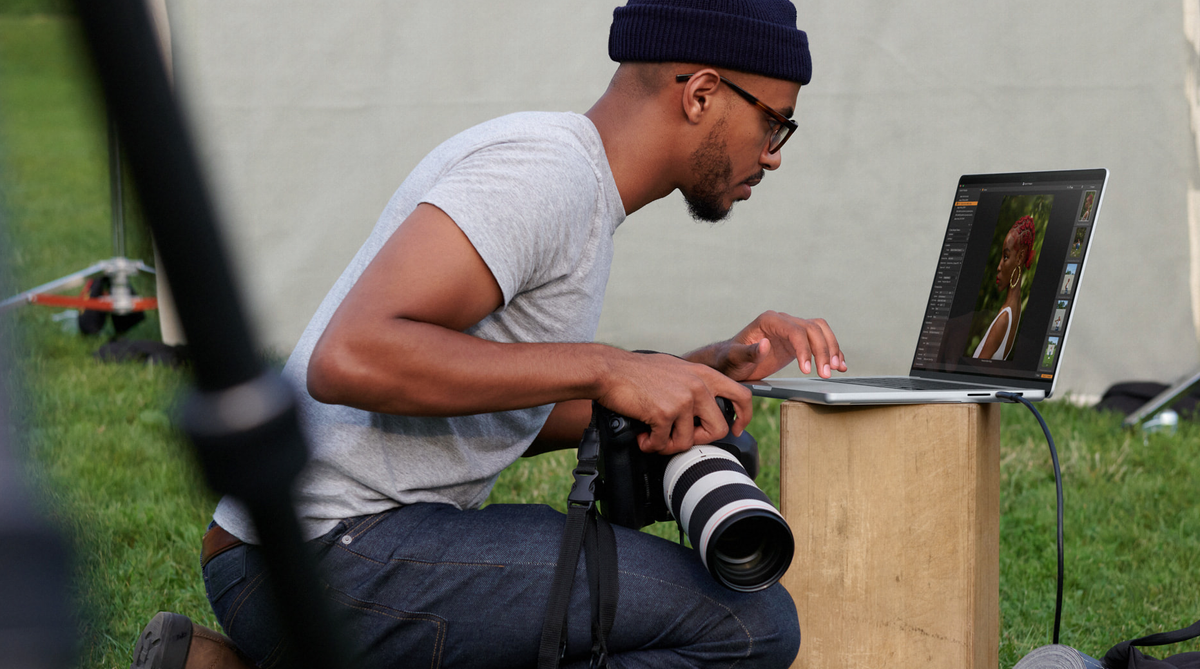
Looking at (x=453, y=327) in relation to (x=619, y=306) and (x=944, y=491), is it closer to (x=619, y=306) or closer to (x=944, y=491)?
(x=944, y=491)

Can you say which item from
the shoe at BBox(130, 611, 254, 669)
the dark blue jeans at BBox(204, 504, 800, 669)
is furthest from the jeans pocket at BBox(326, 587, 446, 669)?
the shoe at BBox(130, 611, 254, 669)

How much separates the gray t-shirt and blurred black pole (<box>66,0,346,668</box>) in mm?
923

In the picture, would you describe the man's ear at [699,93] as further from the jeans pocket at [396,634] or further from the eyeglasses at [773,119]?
the jeans pocket at [396,634]

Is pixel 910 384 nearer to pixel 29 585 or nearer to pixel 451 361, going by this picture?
pixel 451 361

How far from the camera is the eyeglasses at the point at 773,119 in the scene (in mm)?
1604

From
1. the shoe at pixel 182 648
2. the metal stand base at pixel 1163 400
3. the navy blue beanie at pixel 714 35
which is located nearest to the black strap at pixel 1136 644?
the navy blue beanie at pixel 714 35

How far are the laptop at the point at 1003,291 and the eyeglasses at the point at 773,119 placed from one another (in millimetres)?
413

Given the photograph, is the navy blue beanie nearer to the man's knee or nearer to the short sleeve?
the short sleeve

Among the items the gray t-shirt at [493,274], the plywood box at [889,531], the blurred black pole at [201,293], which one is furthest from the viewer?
the plywood box at [889,531]

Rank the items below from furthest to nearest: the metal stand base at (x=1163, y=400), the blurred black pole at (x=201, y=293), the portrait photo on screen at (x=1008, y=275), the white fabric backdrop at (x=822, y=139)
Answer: the white fabric backdrop at (x=822, y=139), the metal stand base at (x=1163, y=400), the portrait photo on screen at (x=1008, y=275), the blurred black pole at (x=201, y=293)

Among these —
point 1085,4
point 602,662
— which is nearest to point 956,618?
point 602,662

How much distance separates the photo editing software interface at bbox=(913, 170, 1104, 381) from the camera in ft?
5.84

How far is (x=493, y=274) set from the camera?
1.29 meters

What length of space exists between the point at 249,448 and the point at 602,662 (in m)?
1.10
